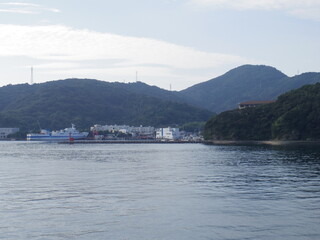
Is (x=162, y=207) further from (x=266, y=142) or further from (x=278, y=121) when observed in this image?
(x=266, y=142)

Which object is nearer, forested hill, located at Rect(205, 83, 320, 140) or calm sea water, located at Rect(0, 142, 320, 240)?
calm sea water, located at Rect(0, 142, 320, 240)

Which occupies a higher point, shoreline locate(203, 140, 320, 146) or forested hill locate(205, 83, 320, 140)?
forested hill locate(205, 83, 320, 140)

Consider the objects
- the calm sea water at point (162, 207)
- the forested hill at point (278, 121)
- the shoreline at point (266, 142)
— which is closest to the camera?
the calm sea water at point (162, 207)

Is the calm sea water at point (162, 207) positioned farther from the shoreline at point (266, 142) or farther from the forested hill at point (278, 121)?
the forested hill at point (278, 121)

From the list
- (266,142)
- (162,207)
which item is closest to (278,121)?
(266,142)

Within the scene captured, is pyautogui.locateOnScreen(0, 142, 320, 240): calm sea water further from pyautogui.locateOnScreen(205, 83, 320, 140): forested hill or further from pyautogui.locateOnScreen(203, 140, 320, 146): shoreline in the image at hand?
pyautogui.locateOnScreen(205, 83, 320, 140): forested hill

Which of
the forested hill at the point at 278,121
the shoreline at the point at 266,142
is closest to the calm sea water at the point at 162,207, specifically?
the shoreline at the point at 266,142

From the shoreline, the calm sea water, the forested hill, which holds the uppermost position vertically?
the forested hill

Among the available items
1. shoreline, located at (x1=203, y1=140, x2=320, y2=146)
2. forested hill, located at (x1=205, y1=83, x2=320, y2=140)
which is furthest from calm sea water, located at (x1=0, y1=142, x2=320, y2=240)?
forested hill, located at (x1=205, y1=83, x2=320, y2=140)

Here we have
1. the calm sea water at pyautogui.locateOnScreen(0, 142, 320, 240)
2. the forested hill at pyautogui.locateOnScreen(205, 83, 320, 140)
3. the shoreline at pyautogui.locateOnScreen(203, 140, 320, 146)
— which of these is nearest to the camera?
the calm sea water at pyautogui.locateOnScreen(0, 142, 320, 240)

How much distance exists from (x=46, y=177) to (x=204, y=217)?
24939mm

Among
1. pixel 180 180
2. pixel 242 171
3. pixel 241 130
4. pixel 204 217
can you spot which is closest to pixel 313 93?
pixel 241 130

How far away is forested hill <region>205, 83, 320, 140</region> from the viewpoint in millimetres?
131750

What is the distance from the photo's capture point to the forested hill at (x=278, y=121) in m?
132
